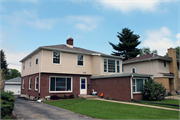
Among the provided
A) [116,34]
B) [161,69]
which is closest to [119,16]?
[161,69]

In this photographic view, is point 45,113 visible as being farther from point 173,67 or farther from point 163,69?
point 173,67

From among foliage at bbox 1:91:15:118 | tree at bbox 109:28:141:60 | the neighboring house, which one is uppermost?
tree at bbox 109:28:141:60

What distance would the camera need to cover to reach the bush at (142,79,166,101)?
52.7 ft

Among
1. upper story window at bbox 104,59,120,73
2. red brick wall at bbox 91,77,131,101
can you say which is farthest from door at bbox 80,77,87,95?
upper story window at bbox 104,59,120,73

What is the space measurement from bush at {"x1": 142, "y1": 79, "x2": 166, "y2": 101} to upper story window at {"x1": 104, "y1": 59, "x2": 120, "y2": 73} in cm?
580

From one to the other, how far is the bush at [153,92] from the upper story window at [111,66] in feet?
19.0

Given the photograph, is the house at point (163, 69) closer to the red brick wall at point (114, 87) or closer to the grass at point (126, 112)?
the red brick wall at point (114, 87)

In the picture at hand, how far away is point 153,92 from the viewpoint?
16.1 meters

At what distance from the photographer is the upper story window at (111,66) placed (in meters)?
21.2

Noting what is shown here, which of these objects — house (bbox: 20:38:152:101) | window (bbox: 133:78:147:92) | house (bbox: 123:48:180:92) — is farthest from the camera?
house (bbox: 123:48:180:92)

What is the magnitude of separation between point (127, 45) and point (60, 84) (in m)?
29.6

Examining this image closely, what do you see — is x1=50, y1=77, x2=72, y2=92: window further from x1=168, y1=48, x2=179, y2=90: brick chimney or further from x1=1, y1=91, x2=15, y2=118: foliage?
x1=168, y1=48, x2=179, y2=90: brick chimney

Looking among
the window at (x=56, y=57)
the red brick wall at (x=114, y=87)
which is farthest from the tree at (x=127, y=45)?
the window at (x=56, y=57)

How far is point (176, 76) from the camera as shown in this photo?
25.0 metres
